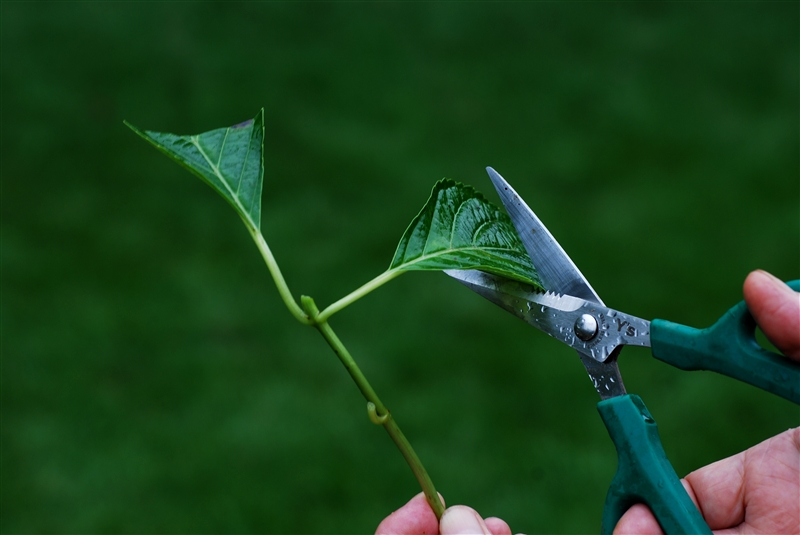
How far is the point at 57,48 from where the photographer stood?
443 centimetres

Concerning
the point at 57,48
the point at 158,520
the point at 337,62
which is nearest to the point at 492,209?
the point at 158,520

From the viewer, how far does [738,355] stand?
123 centimetres

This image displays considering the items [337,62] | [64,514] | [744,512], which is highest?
[337,62]

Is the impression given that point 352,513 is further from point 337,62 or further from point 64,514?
point 337,62

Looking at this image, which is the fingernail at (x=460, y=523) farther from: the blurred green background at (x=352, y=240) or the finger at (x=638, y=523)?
the blurred green background at (x=352, y=240)

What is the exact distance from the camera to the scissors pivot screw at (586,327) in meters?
1.46

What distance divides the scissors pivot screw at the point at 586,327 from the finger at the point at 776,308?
31 cm

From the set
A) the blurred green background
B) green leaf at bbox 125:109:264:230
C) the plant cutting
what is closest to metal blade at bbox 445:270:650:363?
the plant cutting

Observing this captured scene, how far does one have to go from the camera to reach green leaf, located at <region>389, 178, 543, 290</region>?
1338mm

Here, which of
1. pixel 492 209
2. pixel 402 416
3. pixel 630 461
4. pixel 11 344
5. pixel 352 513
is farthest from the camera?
pixel 11 344

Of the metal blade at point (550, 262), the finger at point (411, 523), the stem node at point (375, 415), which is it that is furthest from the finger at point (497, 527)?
the stem node at point (375, 415)

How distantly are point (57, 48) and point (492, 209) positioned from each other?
12.7ft

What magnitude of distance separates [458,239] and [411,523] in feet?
2.06

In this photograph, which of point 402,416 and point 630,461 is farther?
point 402,416
